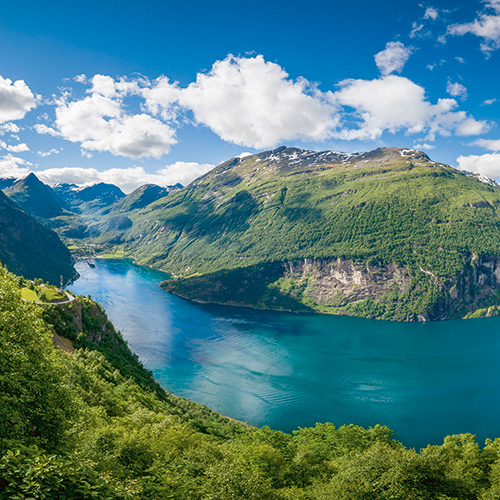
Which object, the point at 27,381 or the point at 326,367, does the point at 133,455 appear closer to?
the point at 27,381

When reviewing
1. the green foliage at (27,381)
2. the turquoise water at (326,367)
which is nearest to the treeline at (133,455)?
the green foliage at (27,381)

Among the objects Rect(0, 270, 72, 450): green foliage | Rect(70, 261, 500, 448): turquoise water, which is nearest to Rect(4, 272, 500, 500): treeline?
Rect(0, 270, 72, 450): green foliage

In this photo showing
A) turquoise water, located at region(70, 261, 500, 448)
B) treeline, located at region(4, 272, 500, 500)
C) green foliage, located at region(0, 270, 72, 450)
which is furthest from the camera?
turquoise water, located at region(70, 261, 500, 448)

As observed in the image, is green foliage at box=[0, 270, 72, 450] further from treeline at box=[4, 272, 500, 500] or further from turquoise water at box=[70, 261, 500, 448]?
turquoise water at box=[70, 261, 500, 448]

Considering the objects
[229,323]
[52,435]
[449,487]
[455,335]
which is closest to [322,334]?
[229,323]

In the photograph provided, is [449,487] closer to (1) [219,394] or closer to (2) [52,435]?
(2) [52,435]
